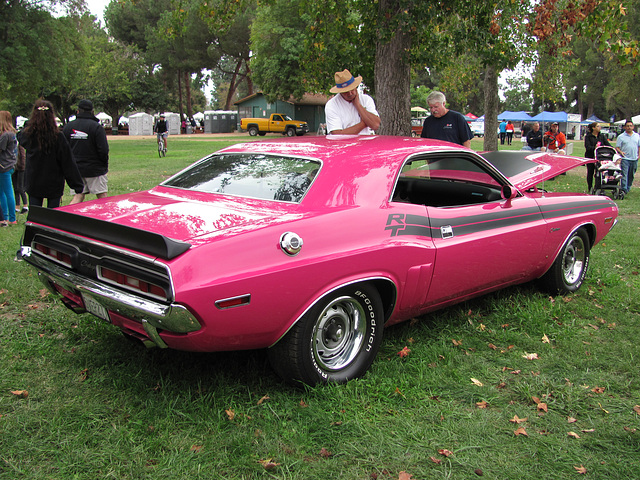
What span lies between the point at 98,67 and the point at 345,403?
184 feet

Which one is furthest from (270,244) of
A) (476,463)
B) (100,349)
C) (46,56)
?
(46,56)

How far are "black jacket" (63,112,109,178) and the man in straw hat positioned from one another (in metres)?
2.87

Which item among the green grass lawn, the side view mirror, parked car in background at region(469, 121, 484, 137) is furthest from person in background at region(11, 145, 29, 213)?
parked car in background at region(469, 121, 484, 137)

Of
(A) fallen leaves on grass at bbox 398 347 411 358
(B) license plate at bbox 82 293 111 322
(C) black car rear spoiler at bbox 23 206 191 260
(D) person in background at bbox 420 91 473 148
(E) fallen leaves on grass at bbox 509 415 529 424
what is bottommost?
(E) fallen leaves on grass at bbox 509 415 529 424

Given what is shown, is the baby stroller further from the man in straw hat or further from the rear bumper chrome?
the rear bumper chrome

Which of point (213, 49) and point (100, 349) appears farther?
point (213, 49)

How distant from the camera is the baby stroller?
12.1 meters

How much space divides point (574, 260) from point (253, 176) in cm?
334

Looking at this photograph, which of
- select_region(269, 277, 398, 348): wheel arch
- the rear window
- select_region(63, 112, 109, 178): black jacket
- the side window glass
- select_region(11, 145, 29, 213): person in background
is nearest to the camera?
select_region(269, 277, 398, 348): wheel arch

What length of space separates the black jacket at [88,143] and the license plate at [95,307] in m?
4.20

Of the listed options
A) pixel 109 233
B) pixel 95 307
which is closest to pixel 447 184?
pixel 109 233

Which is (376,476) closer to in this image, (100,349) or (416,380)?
(416,380)

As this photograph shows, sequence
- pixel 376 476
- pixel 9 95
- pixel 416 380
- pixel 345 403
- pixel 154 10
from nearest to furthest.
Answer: pixel 376 476 < pixel 345 403 < pixel 416 380 < pixel 9 95 < pixel 154 10

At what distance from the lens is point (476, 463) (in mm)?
2740
